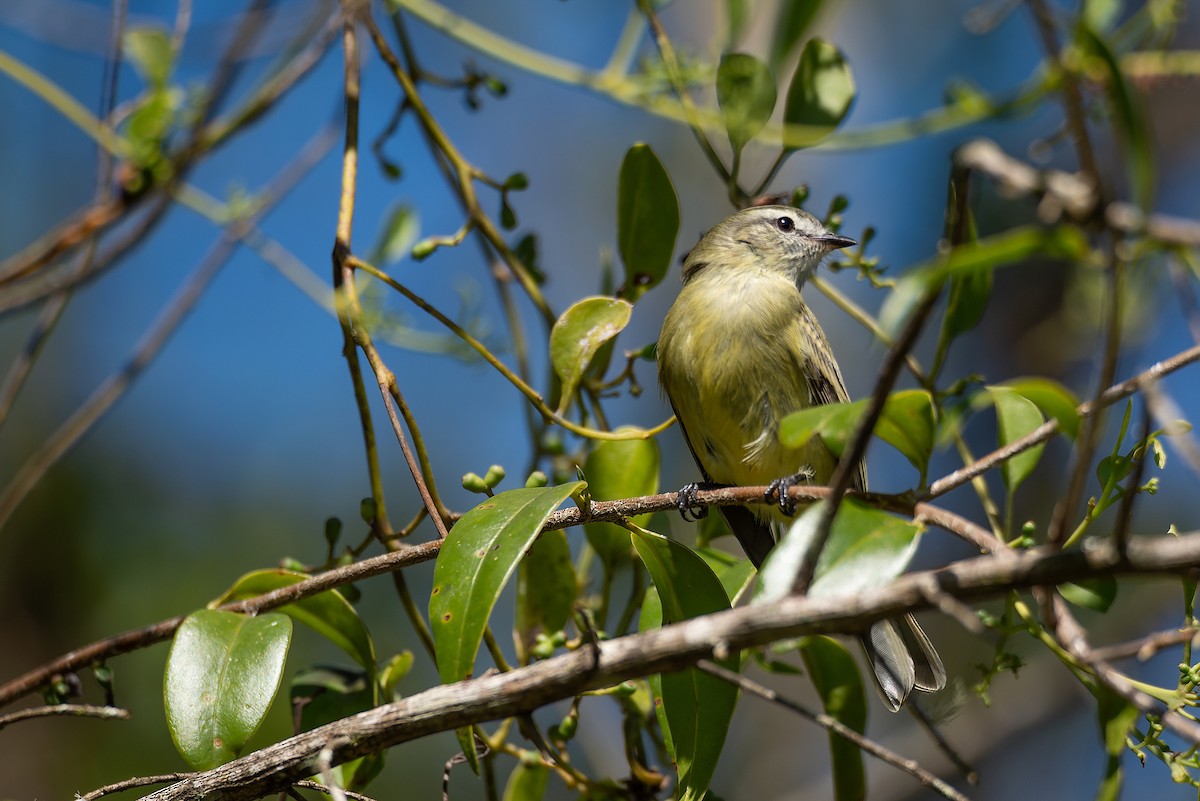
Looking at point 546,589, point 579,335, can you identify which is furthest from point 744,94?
point 546,589

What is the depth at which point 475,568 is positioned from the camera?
1.67 meters

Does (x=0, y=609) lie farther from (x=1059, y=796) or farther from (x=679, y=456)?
(x=1059, y=796)

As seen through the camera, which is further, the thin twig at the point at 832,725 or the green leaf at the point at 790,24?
the green leaf at the point at 790,24

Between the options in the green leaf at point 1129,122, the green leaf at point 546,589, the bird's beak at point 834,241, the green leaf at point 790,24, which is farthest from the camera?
the bird's beak at point 834,241

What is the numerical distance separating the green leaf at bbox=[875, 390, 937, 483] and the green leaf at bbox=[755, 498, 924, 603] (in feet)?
0.71

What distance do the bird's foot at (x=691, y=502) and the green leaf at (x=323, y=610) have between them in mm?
669

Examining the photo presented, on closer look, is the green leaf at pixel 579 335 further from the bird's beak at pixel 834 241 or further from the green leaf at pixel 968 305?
the bird's beak at pixel 834 241

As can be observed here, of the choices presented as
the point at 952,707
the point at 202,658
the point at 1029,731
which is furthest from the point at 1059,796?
the point at 202,658

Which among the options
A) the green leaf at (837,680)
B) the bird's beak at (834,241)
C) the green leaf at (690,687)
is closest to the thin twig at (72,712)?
the green leaf at (690,687)

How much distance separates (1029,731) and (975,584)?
596 cm

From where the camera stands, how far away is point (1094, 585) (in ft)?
5.38

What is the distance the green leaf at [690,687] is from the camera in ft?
5.97

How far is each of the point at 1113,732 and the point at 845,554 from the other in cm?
42

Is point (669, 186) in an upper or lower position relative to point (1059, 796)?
upper
